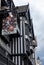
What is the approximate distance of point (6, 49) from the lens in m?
46.1

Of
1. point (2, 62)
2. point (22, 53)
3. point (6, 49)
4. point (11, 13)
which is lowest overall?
point (22, 53)

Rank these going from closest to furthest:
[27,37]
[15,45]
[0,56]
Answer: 1. [0,56]
2. [15,45]
3. [27,37]

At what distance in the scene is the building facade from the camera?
38.8 metres

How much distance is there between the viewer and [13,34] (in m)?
46.9

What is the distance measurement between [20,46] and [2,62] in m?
20.9

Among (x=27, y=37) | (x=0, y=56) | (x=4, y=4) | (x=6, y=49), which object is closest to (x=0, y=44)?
(x=6, y=49)

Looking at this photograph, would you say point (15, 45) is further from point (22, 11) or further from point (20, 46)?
Result: point (22, 11)

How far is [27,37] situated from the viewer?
58.8 metres

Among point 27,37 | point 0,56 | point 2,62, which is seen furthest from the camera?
point 27,37

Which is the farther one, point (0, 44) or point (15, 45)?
point (15, 45)

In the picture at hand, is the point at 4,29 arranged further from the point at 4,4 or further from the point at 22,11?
the point at 22,11

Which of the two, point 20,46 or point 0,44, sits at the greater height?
point 0,44

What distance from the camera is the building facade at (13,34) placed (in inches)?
1529

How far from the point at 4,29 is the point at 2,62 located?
20.2ft
